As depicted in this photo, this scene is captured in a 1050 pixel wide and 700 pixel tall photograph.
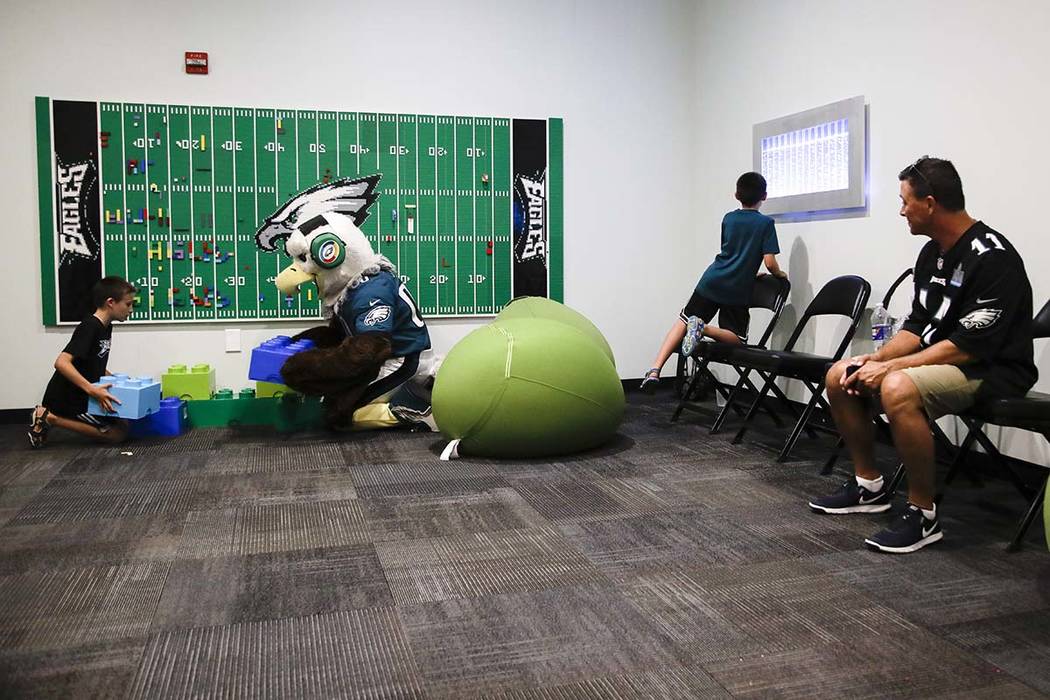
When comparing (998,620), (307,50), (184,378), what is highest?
(307,50)

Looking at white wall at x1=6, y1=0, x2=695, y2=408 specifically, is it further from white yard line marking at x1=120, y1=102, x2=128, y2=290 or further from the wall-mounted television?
the wall-mounted television

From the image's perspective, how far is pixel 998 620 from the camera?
8.18 ft

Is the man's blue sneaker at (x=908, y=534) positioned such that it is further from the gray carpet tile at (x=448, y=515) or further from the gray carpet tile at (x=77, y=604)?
the gray carpet tile at (x=77, y=604)

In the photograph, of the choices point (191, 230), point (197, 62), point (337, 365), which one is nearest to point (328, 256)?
point (337, 365)

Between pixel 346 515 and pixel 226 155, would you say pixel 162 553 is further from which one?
pixel 226 155

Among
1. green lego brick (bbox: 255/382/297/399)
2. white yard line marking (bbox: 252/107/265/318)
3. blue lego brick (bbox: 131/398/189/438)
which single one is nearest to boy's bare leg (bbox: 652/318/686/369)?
green lego brick (bbox: 255/382/297/399)

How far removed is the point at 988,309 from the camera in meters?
3.13

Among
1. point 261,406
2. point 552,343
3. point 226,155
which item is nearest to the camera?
point 552,343

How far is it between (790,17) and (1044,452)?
2997mm

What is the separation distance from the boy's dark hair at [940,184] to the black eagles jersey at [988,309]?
12 cm

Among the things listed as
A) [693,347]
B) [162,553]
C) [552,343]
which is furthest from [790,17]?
[162,553]

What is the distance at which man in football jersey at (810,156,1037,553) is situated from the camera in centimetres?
313

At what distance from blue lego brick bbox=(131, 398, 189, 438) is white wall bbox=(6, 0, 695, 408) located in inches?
31.7

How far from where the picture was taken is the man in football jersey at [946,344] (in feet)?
10.3
